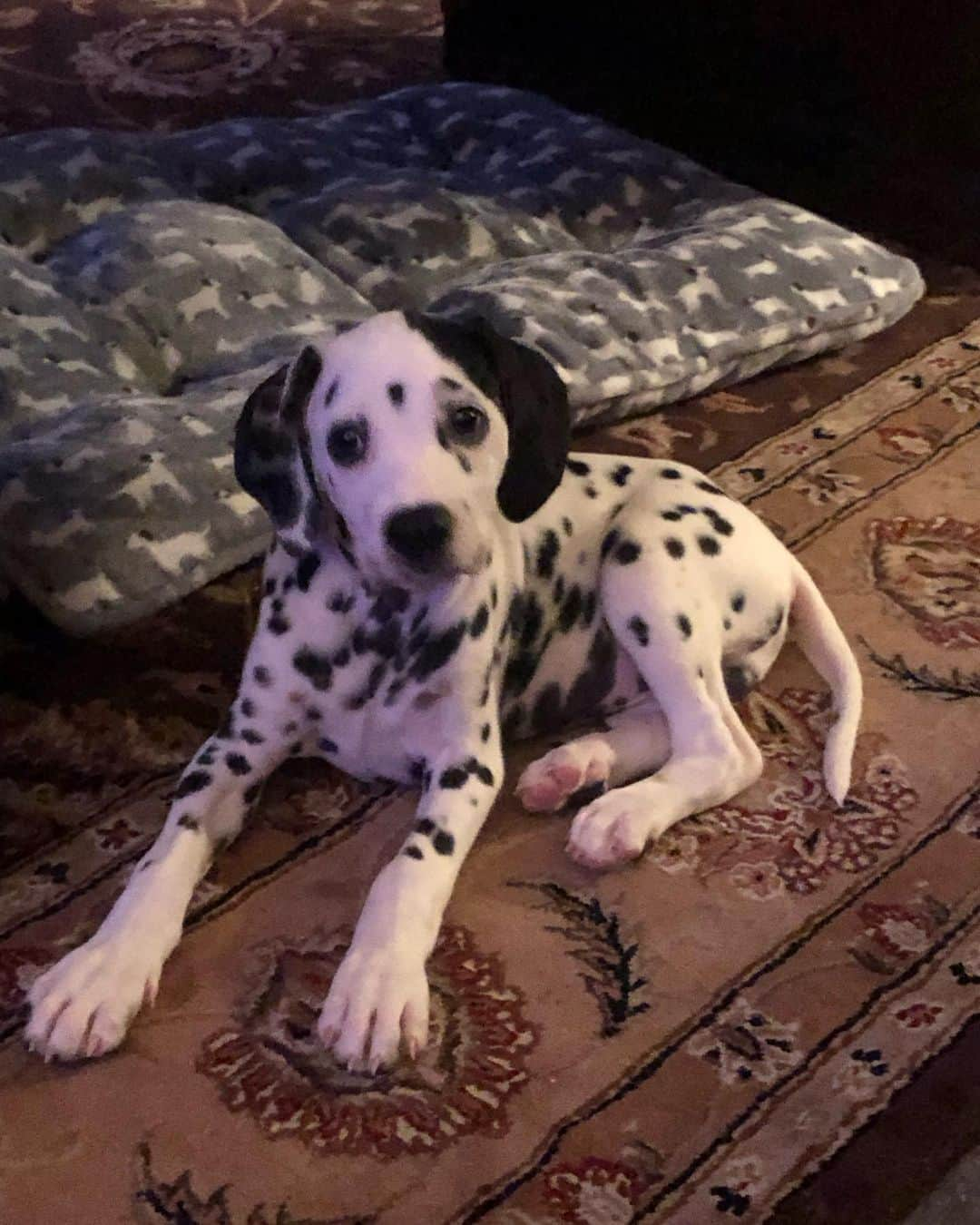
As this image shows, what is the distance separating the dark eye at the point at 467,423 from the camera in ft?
6.01

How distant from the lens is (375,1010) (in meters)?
1.78

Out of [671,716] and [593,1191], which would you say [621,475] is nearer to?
[671,716]

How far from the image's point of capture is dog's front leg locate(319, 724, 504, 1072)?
178 cm

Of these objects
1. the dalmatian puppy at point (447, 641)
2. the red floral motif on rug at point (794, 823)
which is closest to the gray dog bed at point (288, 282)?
the dalmatian puppy at point (447, 641)

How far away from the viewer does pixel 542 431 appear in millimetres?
1960

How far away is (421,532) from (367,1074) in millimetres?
689

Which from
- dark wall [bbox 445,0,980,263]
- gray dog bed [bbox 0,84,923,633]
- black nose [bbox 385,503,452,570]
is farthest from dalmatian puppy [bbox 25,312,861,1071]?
dark wall [bbox 445,0,980,263]

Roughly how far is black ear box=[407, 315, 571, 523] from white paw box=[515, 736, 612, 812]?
43 cm

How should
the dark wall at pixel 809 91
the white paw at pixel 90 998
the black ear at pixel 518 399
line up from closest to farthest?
the white paw at pixel 90 998 → the black ear at pixel 518 399 → the dark wall at pixel 809 91

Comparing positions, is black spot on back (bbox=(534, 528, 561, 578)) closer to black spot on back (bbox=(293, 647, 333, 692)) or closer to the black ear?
the black ear

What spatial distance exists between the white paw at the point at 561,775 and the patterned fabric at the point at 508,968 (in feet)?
0.12

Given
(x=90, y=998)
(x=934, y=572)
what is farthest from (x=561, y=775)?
(x=934, y=572)

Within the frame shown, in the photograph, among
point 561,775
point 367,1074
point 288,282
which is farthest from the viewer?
point 288,282

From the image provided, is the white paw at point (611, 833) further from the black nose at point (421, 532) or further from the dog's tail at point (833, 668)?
the black nose at point (421, 532)
